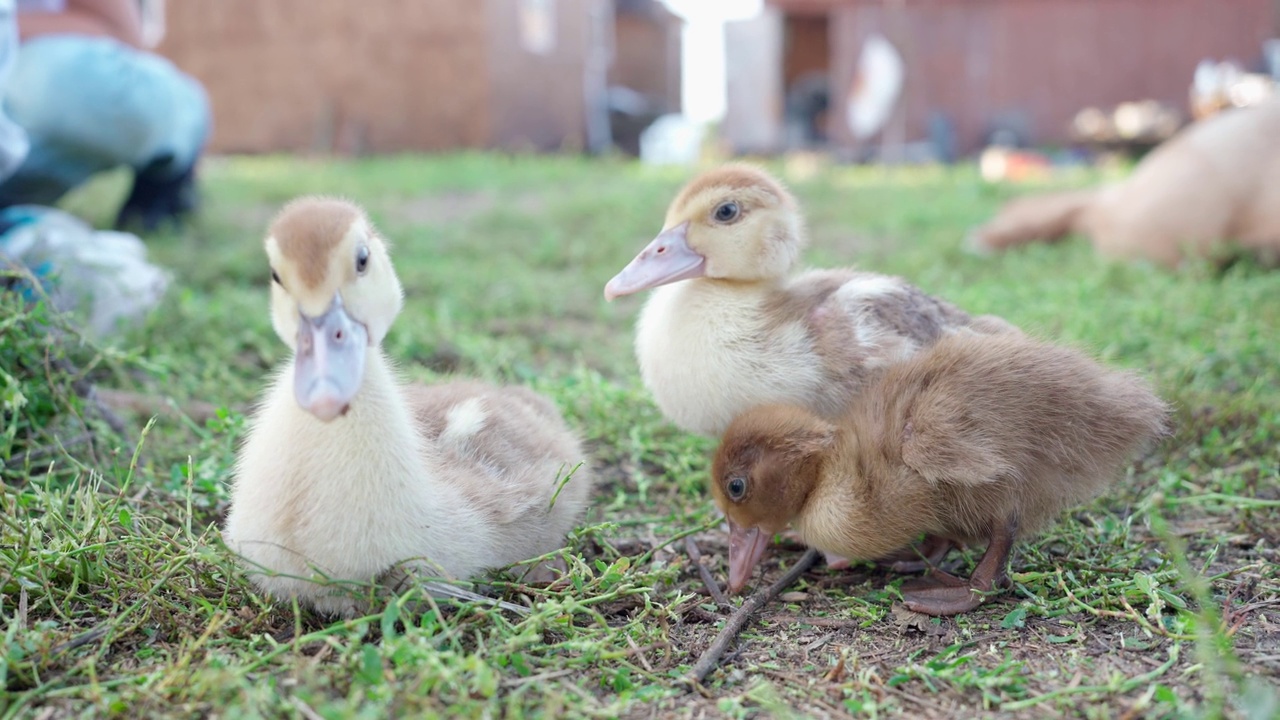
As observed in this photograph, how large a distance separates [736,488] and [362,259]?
1.04 m

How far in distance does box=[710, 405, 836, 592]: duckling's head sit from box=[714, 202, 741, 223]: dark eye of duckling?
60 centimetres

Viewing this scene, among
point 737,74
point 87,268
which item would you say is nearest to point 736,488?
point 87,268

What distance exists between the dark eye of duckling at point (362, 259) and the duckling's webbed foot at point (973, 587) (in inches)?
55.3

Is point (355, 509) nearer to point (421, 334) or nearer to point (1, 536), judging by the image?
point (1, 536)

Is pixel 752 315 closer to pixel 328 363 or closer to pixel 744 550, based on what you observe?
pixel 744 550

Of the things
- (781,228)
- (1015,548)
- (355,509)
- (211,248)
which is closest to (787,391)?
(781,228)

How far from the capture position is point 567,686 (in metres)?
1.94

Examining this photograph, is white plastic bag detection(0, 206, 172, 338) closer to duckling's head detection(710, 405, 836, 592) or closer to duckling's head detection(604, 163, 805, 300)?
duckling's head detection(604, 163, 805, 300)

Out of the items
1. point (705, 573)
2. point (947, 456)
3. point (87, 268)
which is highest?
point (87, 268)

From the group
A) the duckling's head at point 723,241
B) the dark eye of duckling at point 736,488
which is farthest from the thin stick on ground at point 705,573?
the duckling's head at point 723,241

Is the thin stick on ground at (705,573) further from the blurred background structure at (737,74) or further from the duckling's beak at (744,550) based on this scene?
the blurred background structure at (737,74)

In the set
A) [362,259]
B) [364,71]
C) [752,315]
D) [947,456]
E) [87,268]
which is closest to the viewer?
[362,259]

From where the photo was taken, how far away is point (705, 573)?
2.54m

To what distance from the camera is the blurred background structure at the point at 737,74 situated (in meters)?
13.2
